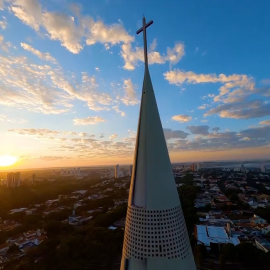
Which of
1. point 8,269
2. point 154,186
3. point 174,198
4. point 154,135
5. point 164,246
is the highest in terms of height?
point 154,135

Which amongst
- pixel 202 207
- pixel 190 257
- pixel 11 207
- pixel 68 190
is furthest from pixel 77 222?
pixel 68 190

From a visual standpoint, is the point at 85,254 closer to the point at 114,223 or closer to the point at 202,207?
the point at 114,223

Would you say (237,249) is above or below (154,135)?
below

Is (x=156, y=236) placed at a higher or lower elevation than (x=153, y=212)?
lower

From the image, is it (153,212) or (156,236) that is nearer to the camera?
(156,236)
